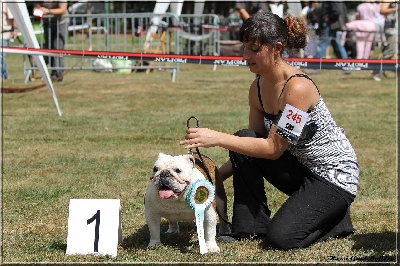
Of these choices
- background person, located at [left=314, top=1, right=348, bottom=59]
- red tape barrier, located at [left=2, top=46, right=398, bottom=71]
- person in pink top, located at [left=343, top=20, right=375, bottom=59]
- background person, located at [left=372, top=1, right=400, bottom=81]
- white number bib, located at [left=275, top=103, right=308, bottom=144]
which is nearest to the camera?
white number bib, located at [left=275, top=103, right=308, bottom=144]

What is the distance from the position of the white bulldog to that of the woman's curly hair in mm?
701

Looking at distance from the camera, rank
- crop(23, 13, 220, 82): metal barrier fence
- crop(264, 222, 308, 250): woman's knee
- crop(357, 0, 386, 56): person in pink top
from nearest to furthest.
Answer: crop(264, 222, 308, 250): woman's knee, crop(23, 13, 220, 82): metal barrier fence, crop(357, 0, 386, 56): person in pink top

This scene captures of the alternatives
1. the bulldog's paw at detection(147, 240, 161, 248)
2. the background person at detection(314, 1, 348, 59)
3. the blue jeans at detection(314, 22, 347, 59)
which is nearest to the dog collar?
the bulldog's paw at detection(147, 240, 161, 248)

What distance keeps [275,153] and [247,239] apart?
23.8 inches

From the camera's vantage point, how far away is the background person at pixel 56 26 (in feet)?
49.0

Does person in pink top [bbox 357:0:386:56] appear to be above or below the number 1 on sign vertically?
above

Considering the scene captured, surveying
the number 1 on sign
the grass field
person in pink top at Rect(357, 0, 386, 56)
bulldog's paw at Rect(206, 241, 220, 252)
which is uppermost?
person in pink top at Rect(357, 0, 386, 56)

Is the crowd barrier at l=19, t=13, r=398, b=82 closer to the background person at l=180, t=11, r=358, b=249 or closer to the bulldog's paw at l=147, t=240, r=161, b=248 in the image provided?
the background person at l=180, t=11, r=358, b=249

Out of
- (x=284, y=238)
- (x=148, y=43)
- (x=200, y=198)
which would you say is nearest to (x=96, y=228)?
(x=200, y=198)

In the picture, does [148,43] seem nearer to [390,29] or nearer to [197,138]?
[390,29]

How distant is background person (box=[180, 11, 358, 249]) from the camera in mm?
4137

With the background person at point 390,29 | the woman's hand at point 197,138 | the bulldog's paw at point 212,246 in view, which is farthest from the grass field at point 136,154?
the background person at point 390,29

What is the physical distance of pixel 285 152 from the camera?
452 centimetres

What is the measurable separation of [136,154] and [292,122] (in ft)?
12.0
